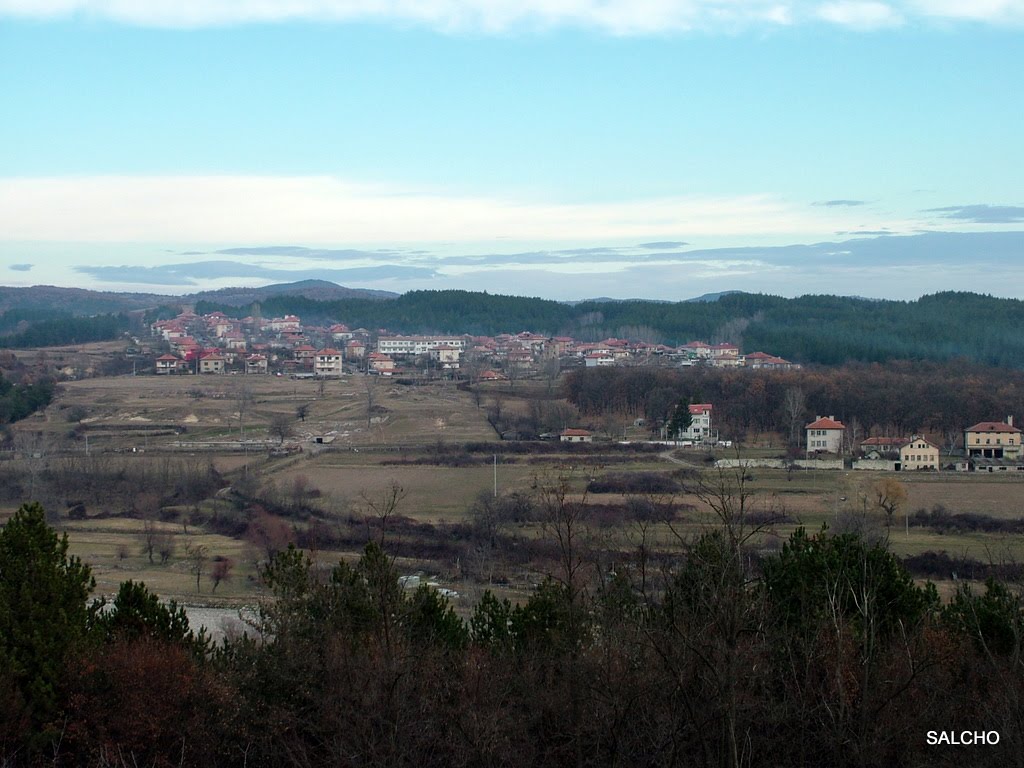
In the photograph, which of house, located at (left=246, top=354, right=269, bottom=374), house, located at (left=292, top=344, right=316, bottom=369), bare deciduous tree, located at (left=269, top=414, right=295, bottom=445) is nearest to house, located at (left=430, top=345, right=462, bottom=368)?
house, located at (left=292, top=344, right=316, bottom=369)

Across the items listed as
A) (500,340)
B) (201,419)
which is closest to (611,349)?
(500,340)

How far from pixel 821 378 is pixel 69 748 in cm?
2633

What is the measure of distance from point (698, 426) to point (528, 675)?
20.5 metres

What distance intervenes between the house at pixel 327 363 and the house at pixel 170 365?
4953 mm

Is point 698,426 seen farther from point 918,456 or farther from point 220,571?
point 220,571

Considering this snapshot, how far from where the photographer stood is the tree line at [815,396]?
25406 mm

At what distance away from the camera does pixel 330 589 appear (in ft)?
22.6

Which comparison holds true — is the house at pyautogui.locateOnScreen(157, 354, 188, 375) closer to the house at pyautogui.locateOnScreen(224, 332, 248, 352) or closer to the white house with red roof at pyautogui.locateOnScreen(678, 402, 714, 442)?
the house at pyautogui.locateOnScreen(224, 332, 248, 352)

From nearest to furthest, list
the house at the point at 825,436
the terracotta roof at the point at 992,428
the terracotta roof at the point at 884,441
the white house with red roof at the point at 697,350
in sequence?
1. the terracotta roof at the point at 884,441
2. the terracotta roof at the point at 992,428
3. the house at the point at 825,436
4. the white house with red roof at the point at 697,350

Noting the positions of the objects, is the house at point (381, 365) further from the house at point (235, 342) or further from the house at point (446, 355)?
the house at point (235, 342)

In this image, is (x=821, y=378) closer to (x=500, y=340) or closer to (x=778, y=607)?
(x=778, y=607)

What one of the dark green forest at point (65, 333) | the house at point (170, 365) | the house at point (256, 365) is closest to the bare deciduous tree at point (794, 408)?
the house at point (256, 365)

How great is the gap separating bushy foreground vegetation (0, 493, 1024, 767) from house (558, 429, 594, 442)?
17.2 m

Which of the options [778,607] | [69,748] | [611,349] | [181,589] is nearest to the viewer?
[69,748]
